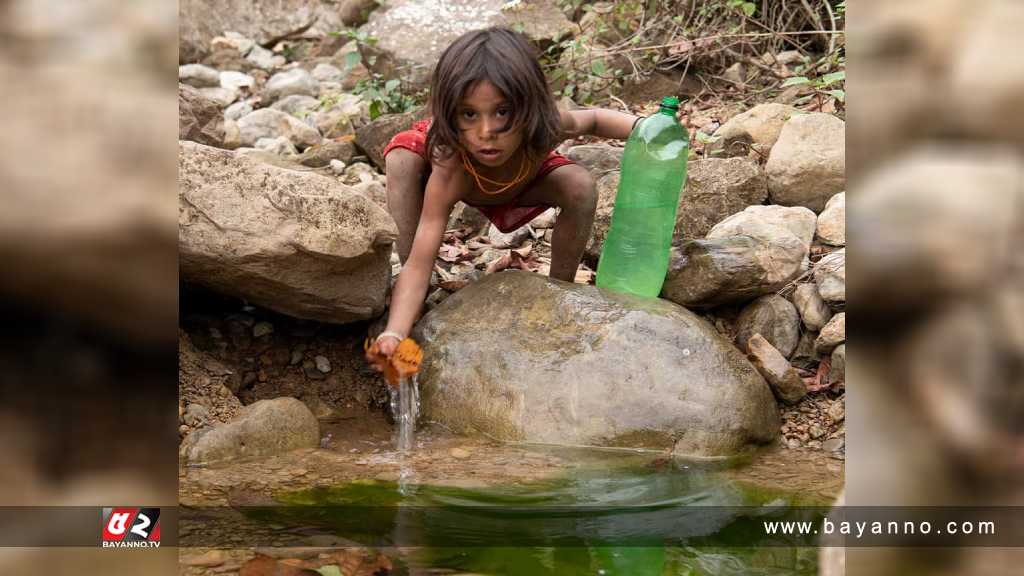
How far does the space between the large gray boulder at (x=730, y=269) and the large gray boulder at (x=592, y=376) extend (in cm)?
24

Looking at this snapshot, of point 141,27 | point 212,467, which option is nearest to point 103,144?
point 141,27

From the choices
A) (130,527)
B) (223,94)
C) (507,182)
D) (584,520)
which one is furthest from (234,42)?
(130,527)

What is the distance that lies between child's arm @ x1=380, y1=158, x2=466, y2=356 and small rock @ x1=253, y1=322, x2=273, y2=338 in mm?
567

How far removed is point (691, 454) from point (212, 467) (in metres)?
1.31

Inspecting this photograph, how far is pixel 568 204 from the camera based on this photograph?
299 cm

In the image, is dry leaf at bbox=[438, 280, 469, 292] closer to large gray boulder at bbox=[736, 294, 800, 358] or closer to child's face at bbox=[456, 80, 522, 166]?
child's face at bbox=[456, 80, 522, 166]

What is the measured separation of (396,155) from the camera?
301 cm

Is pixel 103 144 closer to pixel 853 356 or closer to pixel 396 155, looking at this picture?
pixel 853 356

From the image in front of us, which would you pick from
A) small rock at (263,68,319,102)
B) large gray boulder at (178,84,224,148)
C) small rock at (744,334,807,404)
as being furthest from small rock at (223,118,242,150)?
small rock at (744,334,807,404)

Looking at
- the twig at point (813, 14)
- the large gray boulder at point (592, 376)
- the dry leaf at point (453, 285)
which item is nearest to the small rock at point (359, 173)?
the dry leaf at point (453, 285)

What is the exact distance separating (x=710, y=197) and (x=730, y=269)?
24.9 inches

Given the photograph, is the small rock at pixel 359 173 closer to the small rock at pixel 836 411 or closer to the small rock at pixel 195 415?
the small rock at pixel 195 415

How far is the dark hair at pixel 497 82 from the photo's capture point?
2.46 metres

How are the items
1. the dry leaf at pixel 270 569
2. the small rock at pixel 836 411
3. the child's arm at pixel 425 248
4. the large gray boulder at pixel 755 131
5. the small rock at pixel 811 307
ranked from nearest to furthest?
the dry leaf at pixel 270 569 → the child's arm at pixel 425 248 → the small rock at pixel 836 411 → the small rock at pixel 811 307 → the large gray boulder at pixel 755 131
